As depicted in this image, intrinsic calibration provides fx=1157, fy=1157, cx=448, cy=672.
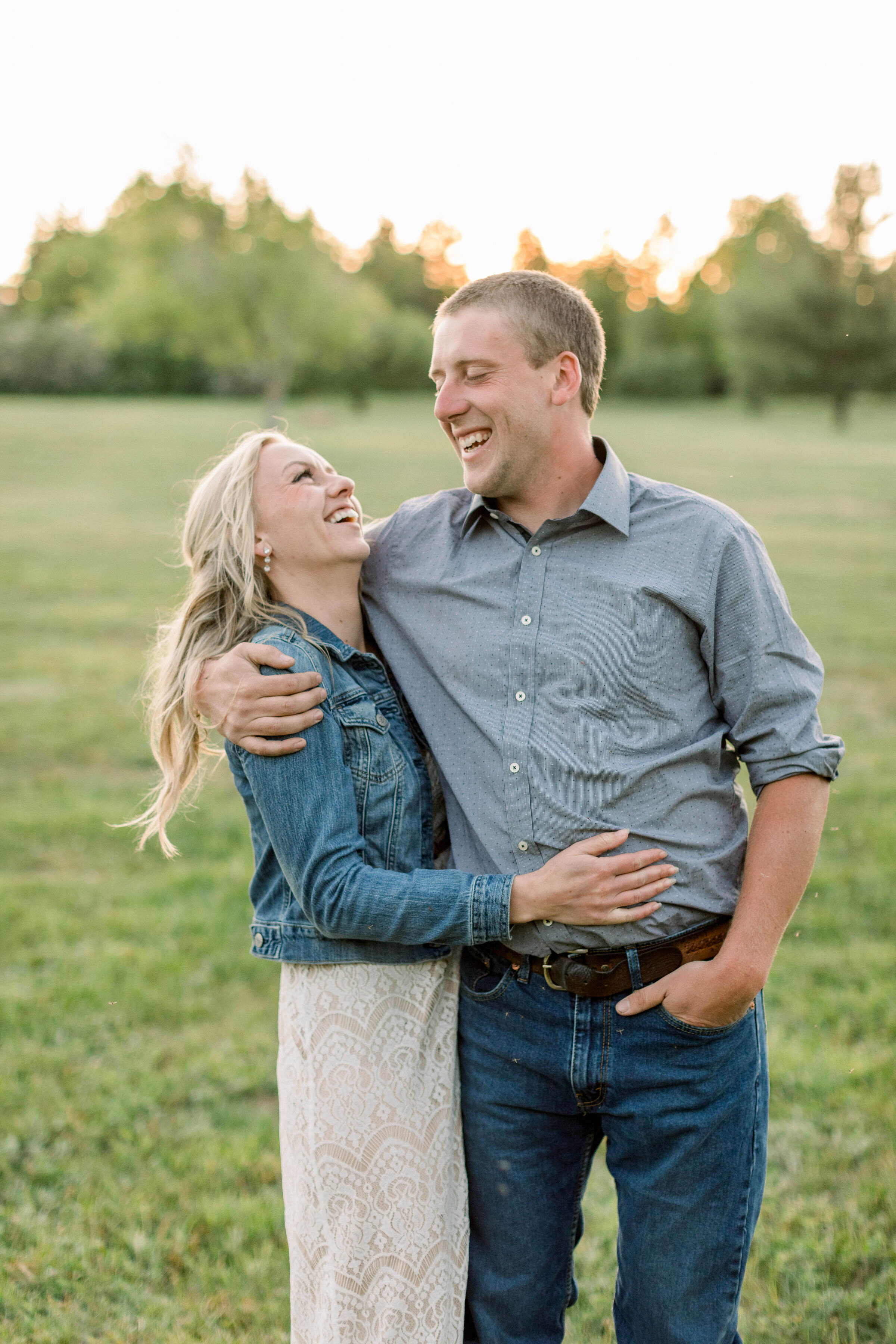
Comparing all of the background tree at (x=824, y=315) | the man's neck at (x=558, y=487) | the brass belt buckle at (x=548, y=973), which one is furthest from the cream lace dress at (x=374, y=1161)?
the background tree at (x=824, y=315)

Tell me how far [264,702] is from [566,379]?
985 millimetres

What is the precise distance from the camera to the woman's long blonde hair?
2562 mm

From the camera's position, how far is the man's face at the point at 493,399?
8.21ft

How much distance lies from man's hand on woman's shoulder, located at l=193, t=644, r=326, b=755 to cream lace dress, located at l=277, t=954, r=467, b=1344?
531 millimetres

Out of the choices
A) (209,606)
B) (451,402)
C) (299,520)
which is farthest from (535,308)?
(209,606)

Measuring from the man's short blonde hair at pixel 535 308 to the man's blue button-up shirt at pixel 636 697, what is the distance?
0.29 meters

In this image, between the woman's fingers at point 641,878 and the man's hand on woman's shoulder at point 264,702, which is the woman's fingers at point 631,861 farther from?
the man's hand on woman's shoulder at point 264,702

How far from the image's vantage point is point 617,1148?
95.6 inches

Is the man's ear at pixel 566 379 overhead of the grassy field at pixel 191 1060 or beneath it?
overhead

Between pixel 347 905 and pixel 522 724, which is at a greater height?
pixel 522 724

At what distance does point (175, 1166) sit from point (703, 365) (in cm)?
6805

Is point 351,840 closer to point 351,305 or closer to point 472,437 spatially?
point 472,437

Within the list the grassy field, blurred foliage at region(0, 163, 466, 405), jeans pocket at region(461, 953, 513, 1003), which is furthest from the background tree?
jeans pocket at region(461, 953, 513, 1003)

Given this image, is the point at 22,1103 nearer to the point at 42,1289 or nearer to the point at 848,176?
the point at 42,1289
